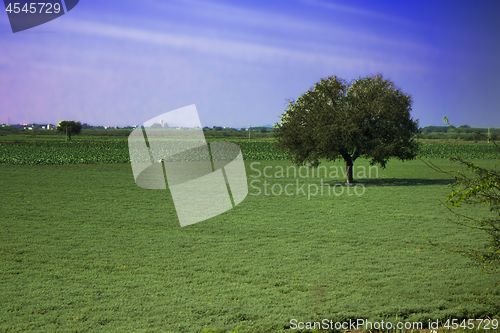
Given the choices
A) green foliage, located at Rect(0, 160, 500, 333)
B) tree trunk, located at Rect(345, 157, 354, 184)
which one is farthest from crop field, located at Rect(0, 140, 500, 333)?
tree trunk, located at Rect(345, 157, 354, 184)

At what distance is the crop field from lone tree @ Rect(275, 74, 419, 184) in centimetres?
603

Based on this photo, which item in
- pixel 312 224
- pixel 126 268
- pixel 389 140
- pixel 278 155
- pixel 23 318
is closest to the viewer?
pixel 23 318

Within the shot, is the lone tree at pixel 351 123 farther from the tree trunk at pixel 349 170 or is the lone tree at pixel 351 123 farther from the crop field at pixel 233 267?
the crop field at pixel 233 267

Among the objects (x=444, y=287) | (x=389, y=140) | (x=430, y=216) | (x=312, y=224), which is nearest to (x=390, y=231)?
(x=312, y=224)

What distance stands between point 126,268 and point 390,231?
7.91m

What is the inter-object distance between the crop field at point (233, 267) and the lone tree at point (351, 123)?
6.03 m

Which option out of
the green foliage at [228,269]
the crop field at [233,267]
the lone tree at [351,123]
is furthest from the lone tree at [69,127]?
the green foliage at [228,269]

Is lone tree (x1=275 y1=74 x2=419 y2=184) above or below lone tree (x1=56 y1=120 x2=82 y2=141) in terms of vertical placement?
below

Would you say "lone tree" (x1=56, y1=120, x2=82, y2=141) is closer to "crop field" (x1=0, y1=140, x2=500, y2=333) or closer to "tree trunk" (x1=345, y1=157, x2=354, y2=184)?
"crop field" (x1=0, y1=140, x2=500, y2=333)

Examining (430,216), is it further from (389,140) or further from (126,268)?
(126,268)

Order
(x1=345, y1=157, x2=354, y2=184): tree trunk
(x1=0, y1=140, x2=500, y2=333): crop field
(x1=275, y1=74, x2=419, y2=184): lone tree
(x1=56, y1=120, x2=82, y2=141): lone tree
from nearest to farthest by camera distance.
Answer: (x1=0, y1=140, x2=500, y2=333): crop field, (x1=275, y1=74, x2=419, y2=184): lone tree, (x1=345, y1=157, x2=354, y2=184): tree trunk, (x1=56, y1=120, x2=82, y2=141): lone tree

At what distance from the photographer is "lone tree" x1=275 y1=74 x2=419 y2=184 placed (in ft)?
72.5

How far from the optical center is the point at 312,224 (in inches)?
508

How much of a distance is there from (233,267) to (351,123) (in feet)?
52.4
